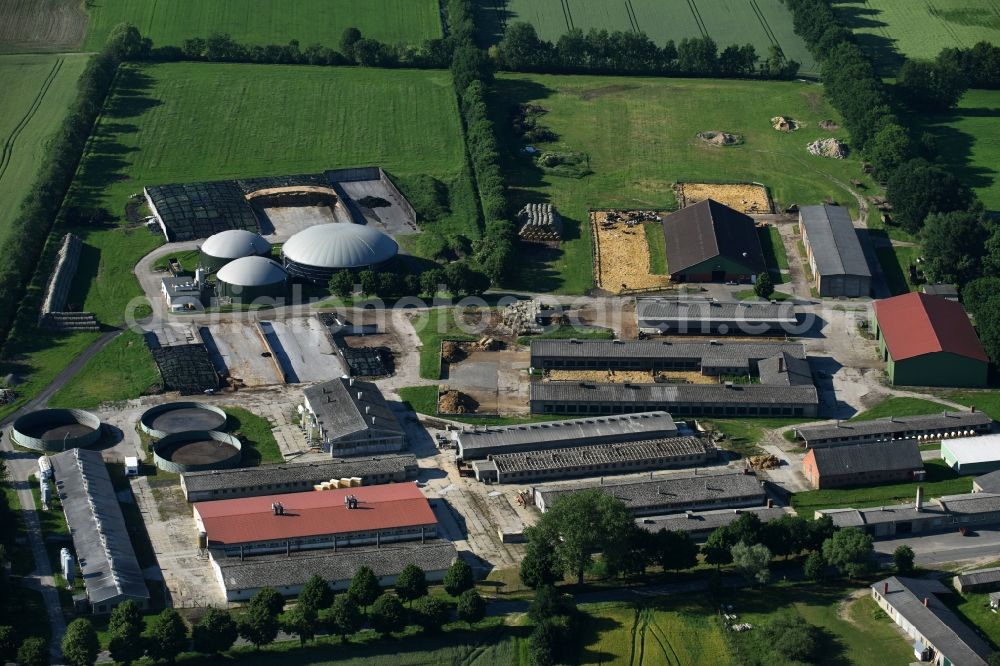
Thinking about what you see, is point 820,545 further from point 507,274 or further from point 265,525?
point 507,274

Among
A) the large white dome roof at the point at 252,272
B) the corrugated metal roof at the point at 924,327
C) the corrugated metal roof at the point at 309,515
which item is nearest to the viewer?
the corrugated metal roof at the point at 309,515

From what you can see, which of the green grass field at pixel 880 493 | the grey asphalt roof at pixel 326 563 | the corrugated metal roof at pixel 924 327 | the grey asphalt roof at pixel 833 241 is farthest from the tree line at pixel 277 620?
the grey asphalt roof at pixel 833 241

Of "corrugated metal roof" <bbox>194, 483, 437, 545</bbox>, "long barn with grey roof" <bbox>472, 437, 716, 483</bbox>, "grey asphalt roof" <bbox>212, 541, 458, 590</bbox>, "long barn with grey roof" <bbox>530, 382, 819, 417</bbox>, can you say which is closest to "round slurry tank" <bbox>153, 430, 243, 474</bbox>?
"corrugated metal roof" <bbox>194, 483, 437, 545</bbox>

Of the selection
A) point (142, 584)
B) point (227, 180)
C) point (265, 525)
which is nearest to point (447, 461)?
point (265, 525)

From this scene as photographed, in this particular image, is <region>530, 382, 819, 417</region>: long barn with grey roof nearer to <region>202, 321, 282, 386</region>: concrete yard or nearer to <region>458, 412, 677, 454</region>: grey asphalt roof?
<region>458, 412, 677, 454</region>: grey asphalt roof

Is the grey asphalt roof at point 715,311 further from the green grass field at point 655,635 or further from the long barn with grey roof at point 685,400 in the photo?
the green grass field at point 655,635

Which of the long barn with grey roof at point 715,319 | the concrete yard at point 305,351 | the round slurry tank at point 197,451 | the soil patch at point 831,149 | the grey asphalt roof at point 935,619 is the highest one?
the soil patch at point 831,149

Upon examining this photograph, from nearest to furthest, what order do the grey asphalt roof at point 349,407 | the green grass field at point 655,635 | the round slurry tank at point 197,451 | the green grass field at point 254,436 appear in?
the green grass field at point 655,635 < the round slurry tank at point 197,451 < the green grass field at point 254,436 < the grey asphalt roof at point 349,407
